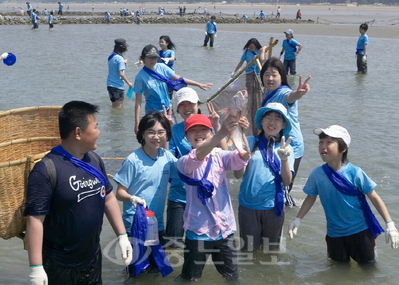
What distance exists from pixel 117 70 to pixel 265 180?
21.6 ft

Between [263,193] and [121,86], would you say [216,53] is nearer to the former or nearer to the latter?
[121,86]

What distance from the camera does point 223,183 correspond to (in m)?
3.89

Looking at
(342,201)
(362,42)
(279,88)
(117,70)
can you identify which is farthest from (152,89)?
(362,42)

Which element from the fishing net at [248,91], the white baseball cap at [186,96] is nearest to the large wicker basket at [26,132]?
the white baseball cap at [186,96]

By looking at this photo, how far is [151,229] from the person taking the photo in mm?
3928

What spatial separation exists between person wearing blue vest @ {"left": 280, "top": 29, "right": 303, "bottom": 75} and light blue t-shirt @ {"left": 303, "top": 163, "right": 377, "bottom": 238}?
1221 centimetres

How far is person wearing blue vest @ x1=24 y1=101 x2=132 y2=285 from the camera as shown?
305 cm

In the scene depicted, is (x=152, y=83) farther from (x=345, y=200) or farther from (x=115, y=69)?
(x=115, y=69)

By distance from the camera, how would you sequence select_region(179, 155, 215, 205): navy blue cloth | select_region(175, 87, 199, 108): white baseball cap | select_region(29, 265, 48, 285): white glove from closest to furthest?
select_region(29, 265, 48, 285): white glove, select_region(179, 155, 215, 205): navy blue cloth, select_region(175, 87, 199, 108): white baseball cap

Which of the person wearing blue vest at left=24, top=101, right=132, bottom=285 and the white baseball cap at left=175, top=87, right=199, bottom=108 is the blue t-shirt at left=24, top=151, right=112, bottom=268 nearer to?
the person wearing blue vest at left=24, top=101, right=132, bottom=285

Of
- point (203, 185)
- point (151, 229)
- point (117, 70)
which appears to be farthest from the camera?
point (117, 70)

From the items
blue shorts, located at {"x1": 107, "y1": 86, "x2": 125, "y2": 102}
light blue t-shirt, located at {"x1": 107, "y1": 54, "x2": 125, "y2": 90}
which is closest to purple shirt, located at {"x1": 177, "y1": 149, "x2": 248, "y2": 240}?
light blue t-shirt, located at {"x1": 107, "y1": 54, "x2": 125, "y2": 90}

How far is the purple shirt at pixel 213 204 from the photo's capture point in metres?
3.80

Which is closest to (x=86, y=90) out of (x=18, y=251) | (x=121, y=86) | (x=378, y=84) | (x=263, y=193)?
(x=121, y=86)
